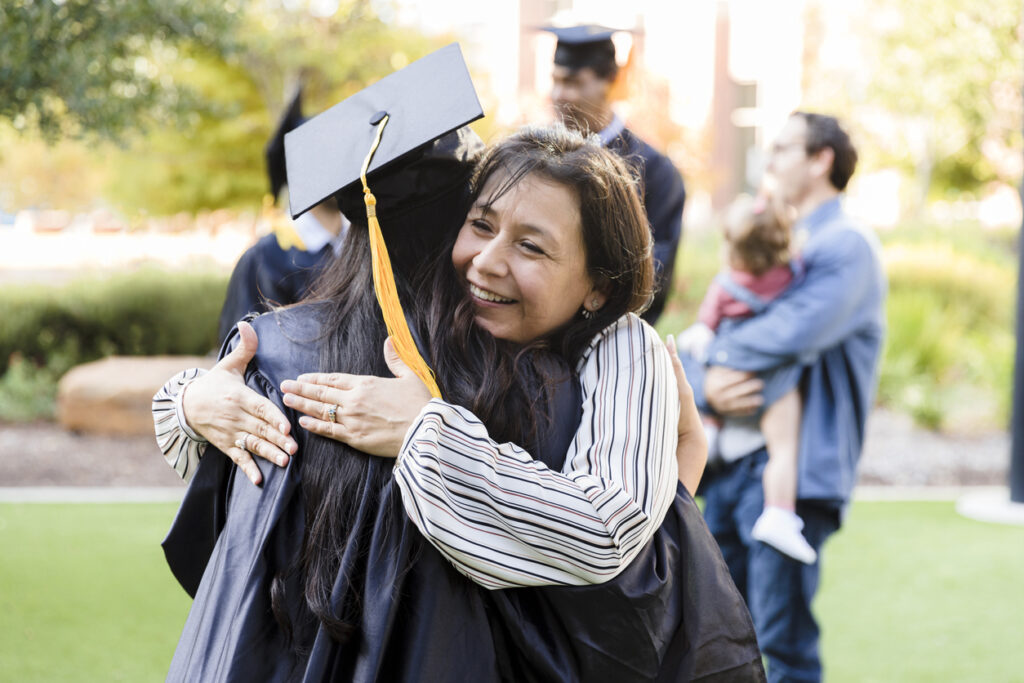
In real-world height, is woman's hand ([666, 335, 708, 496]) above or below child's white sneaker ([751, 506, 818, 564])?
above

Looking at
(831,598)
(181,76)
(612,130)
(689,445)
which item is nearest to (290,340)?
(689,445)

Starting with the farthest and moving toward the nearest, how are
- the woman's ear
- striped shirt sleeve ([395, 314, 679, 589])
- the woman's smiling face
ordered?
the woman's ear, the woman's smiling face, striped shirt sleeve ([395, 314, 679, 589])

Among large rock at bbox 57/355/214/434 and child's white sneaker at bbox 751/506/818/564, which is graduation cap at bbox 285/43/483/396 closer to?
child's white sneaker at bbox 751/506/818/564

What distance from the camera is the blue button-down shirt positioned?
12.0ft

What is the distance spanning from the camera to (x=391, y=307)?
70.7 inches

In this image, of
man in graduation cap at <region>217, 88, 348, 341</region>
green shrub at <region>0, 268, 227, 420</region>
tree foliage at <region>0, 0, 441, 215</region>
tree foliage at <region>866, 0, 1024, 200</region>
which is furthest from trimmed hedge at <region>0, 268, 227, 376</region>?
tree foliage at <region>866, 0, 1024, 200</region>

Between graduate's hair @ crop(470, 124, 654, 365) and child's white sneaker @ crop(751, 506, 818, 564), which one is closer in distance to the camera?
graduate's hair @ crop(470, 124, 654, 365)

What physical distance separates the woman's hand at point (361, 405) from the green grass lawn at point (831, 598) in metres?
3.16

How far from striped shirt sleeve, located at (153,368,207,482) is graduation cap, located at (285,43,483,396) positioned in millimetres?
434

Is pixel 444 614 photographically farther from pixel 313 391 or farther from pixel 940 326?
pixel 940 326

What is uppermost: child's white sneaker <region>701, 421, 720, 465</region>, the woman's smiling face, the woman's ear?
the woman's smiling face

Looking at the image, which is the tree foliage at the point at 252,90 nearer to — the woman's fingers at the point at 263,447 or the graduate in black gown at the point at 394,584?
the graduate in black gown at the point at 394,584

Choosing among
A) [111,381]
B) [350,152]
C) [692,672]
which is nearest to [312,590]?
[692,672]

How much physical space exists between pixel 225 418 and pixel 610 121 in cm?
237
